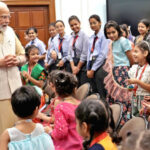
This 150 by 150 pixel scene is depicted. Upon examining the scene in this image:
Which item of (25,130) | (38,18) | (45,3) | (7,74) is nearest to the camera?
(25,130)

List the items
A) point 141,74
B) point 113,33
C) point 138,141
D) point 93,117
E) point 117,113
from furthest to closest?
point 113,33 → point 141,74 → point 117,113 → point 93,117 → point 138,141

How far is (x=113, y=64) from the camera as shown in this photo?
12.6 feet

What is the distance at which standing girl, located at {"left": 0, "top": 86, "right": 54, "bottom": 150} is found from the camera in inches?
63.6

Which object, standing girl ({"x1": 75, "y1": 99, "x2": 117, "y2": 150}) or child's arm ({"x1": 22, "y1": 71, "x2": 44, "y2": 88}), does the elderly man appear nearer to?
child's arm ({"x1": 22, "y1": 71, "x2": 44, "y2": 88})

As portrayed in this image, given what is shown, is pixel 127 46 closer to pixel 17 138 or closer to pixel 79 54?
pixel 79 54

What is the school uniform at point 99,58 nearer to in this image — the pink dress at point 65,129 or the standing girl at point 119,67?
the standing girl at point 119,67

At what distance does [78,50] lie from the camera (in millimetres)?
4609

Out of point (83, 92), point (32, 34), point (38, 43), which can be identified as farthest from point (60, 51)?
point (83, 92)

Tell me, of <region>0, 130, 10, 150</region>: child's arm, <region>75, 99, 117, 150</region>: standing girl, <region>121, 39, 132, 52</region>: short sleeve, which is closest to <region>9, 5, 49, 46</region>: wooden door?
<region>121, 39, 132, 52</region>: short sleeve

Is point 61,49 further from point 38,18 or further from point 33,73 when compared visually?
point 38,18

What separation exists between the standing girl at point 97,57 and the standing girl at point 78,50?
209 mm

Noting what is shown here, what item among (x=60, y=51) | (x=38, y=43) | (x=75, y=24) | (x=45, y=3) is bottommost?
(x=60, y=51)

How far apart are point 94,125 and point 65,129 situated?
19.8 inches

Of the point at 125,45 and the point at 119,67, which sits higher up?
the point at 125,45
